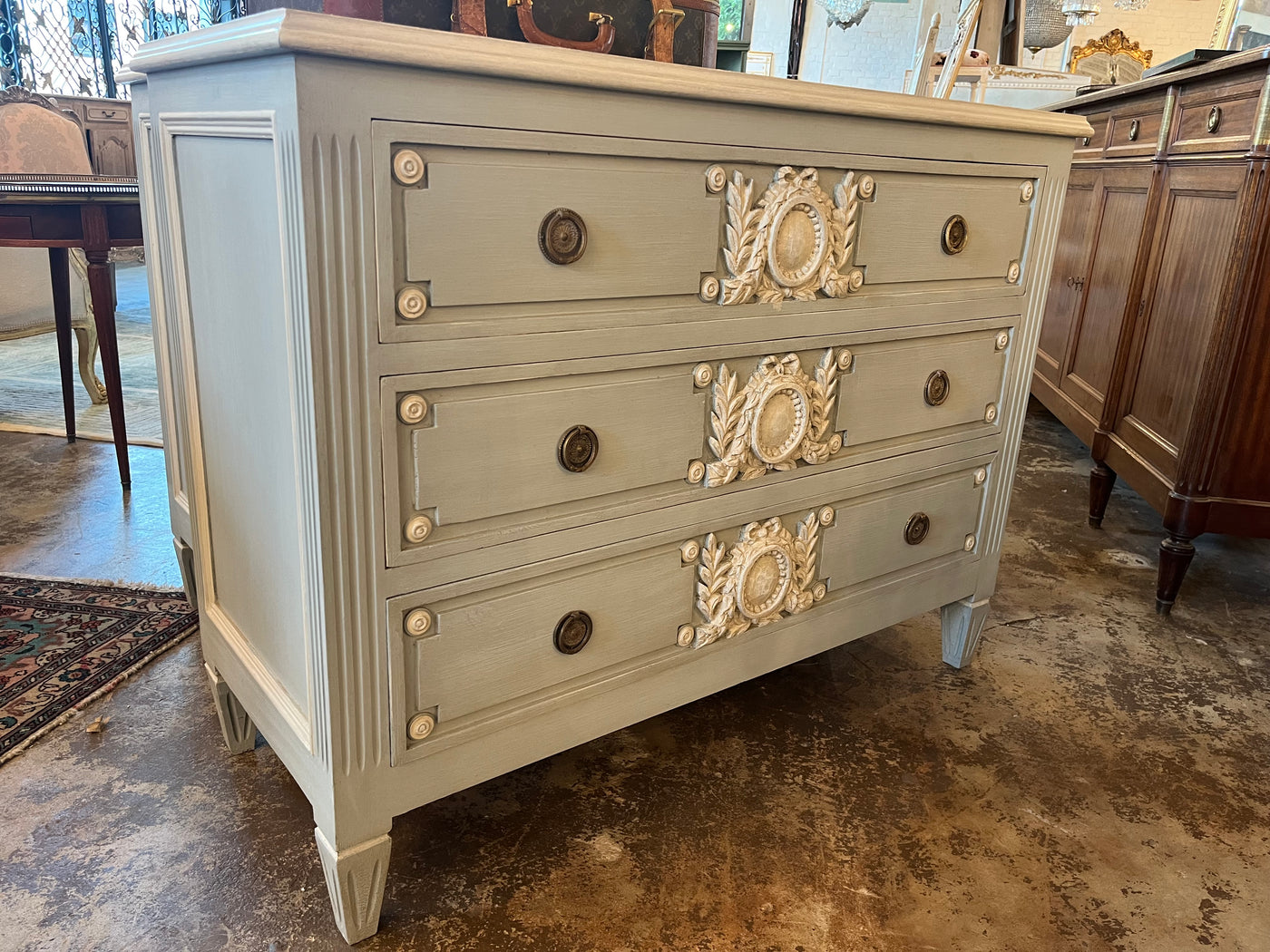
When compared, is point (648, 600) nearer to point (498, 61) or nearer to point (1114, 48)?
point (498, 61)

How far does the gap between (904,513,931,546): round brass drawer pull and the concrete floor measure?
0.32 m

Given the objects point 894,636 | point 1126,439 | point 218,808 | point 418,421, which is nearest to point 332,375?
point 418,421

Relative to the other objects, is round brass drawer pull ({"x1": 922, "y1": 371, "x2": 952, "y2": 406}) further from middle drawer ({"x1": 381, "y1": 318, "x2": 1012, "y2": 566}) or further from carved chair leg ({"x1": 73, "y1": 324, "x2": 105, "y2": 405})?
carved chair leg ({"x1": 73, "y1": 324, "x2": 105, "y2": 405})

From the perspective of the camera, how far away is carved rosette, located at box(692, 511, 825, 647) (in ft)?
4.27

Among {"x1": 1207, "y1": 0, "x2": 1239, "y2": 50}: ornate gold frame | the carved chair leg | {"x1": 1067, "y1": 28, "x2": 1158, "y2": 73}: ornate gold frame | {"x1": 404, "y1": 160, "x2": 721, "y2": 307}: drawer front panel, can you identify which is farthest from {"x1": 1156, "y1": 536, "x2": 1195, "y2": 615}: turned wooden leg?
{"x1": 1067, "y1": 28, "x2": 1158, "y2": 73}: ornate gold frame

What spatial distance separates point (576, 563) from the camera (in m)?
1.14

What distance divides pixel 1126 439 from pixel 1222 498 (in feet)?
1.25

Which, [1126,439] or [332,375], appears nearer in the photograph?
[332,375]

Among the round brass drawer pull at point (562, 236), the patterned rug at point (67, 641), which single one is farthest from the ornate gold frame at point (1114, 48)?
the patterned rug at point (67, 641)

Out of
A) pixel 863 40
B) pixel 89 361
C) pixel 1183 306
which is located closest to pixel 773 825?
pixel 1183 306

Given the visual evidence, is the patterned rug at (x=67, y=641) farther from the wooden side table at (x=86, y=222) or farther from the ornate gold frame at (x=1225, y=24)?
the ornate gold frame at (x=1225, y=24)

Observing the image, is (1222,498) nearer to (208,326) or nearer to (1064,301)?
(1064,301)

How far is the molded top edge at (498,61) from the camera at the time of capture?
0.79 metres

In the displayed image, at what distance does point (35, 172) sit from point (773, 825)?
120 inches
